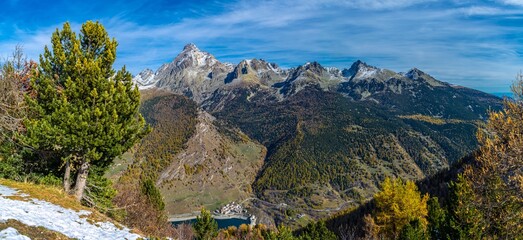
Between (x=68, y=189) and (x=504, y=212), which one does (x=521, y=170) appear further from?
(x=68, y=189)

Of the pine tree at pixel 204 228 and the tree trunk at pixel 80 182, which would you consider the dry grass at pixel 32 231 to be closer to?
the tree trunk at pixel 80 182

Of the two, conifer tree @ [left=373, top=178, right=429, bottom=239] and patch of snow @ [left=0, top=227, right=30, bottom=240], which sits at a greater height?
patch of snow @ [left=0, top=227, right=30, bottom=240]

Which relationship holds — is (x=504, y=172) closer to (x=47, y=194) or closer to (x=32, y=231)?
(x=32, y=231)

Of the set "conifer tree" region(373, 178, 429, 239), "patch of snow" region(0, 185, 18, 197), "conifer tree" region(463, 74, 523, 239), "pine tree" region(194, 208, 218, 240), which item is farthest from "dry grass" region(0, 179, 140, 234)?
"conifer tree" region(373, 178, 429, 239)

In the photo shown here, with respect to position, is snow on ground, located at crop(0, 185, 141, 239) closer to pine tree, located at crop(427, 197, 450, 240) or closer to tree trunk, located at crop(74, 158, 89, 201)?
tree trunk, located at crop(74, 158, 89, 201)

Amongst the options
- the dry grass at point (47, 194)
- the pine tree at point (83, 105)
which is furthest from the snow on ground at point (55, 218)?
the pine tree at point (83, 105)

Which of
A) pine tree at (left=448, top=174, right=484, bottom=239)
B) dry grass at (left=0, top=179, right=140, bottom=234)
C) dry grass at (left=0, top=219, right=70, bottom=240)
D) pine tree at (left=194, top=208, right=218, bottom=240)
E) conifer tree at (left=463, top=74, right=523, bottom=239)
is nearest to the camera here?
dry grass at (left=0, top=219, right=70, bottom=240)

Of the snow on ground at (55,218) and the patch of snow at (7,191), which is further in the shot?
the patch of snow at (7,191)
